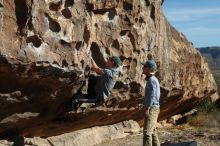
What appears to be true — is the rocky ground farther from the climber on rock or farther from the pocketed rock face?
the climber on rock

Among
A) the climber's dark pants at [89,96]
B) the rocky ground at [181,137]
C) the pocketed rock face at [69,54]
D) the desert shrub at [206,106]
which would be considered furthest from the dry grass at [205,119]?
the climber's dark pants at [89,96]

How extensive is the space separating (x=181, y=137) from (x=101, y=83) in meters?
5.19

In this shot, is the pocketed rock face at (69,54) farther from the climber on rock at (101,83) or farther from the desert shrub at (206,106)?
the desert shrub at (206,106)

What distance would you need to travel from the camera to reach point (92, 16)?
11.0m

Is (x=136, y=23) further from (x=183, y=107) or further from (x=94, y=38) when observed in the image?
(x=183, y=107)

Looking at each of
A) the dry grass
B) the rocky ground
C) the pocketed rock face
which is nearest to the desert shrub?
the dry grass

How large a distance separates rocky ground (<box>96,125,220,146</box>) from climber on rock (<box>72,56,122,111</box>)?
2676mm

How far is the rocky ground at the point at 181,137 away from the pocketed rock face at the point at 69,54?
641mm

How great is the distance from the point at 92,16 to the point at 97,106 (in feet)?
8.21

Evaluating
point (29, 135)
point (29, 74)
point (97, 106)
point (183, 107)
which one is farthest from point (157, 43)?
point (183, 107)

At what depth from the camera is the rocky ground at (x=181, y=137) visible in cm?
1421

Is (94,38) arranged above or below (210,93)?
above

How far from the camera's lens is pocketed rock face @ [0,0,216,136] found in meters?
9.16

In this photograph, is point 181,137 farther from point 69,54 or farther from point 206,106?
point 69,54
